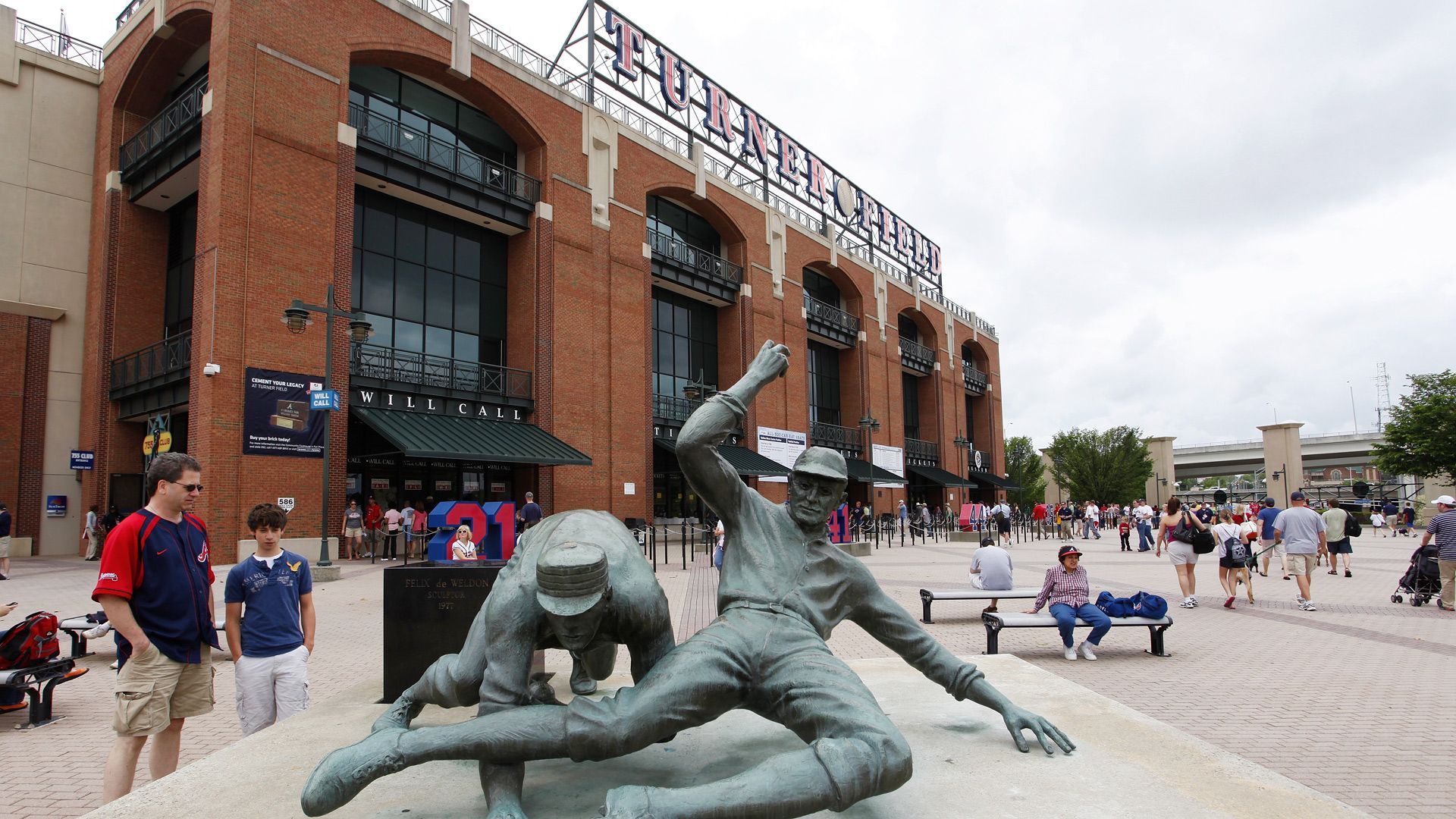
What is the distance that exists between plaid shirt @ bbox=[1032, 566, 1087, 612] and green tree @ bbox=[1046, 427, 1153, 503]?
52837 millimetres

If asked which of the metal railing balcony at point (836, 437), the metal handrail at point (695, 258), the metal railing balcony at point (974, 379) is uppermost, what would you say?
the metal handrail at point (695, 258)

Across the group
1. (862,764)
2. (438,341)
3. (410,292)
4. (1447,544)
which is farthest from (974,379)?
(862,764)

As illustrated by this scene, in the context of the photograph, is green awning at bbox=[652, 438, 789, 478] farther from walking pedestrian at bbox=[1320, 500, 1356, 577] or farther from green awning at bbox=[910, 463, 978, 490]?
green awning at bbox=[910, 463, 978, 490]

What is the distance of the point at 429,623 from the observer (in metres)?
5.89

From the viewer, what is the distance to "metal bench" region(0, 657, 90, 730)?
6195mm

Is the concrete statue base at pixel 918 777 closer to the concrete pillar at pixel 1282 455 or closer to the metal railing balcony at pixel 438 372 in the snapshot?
the metal railing balcony at pixel 438 372

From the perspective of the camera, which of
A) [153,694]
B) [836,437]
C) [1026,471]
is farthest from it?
[1026,471]

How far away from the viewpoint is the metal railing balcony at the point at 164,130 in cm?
1978

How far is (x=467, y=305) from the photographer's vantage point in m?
24.8

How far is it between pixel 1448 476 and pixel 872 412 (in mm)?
33386

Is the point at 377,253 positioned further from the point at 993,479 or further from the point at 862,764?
the point at 993,479

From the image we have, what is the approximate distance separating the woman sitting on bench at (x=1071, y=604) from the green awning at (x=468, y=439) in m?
14.5

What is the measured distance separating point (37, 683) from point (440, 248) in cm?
1931

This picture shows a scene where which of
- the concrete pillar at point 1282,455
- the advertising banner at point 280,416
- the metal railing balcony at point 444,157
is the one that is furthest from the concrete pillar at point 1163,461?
the advertising banner at point 280,416
